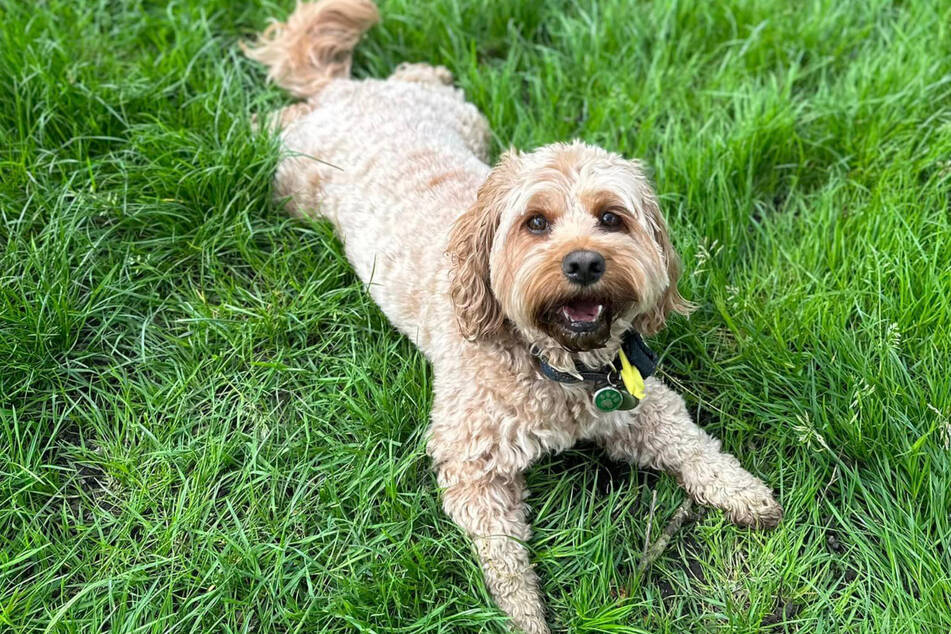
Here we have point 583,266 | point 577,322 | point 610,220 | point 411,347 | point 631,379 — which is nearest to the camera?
point 583,266

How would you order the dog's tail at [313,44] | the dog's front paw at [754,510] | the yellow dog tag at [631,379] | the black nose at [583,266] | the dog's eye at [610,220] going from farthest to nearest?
the dog's tail at [313,44] < the dog's front paw at [754,510] < the yellow dog tag at [631,379] < the dog's eye at [610,220] < the black nose at [583,266]

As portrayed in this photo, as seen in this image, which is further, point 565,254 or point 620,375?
point 620,375

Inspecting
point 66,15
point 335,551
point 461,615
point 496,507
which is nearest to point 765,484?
point 496,507

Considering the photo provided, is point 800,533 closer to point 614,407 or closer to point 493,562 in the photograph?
point 614,407

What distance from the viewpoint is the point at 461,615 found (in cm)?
313

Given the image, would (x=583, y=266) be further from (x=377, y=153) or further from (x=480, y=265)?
(x=377, y=153)

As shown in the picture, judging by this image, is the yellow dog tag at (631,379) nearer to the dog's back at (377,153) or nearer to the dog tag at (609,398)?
the dog tag at (609,398)

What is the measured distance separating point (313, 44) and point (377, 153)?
1146mm

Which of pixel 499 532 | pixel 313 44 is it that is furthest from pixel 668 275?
pixel 313 44

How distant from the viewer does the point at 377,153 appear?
416cm

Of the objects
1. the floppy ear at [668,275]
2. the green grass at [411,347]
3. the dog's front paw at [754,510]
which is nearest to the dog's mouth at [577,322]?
the floppy ear at [668,275]

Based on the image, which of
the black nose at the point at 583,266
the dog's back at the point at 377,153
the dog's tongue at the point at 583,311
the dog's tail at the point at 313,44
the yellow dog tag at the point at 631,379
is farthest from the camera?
the dog's tail at the point at 313,44

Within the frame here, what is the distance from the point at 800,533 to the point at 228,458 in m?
2.37

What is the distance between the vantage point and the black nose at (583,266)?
2795mm
